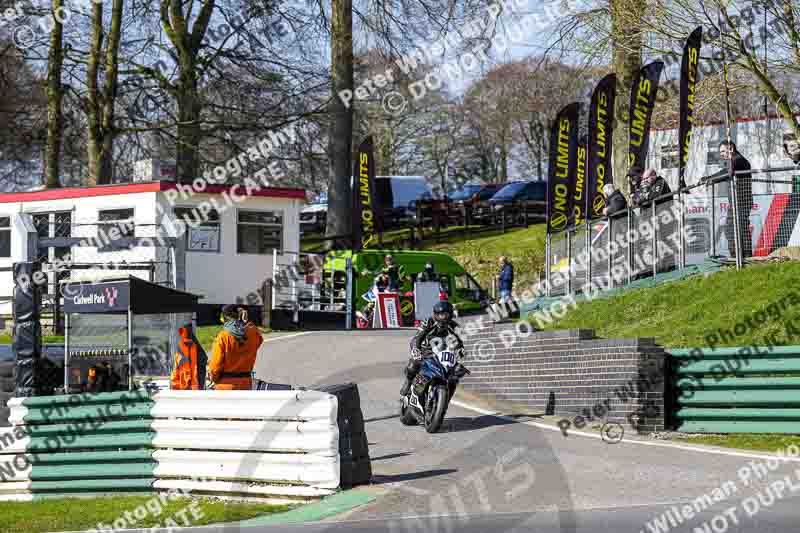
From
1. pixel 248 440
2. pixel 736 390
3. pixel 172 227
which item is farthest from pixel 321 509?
pixel 172 227

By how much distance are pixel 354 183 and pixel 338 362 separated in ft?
44.6

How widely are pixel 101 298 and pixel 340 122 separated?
2210cm

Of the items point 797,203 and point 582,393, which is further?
point 797,203

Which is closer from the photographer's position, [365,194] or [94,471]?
[94,471]

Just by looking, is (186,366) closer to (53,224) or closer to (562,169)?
(562,169)

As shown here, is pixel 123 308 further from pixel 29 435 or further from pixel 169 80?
pixel 169 80

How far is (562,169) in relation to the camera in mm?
23188

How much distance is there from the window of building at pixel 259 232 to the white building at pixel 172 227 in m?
0.03

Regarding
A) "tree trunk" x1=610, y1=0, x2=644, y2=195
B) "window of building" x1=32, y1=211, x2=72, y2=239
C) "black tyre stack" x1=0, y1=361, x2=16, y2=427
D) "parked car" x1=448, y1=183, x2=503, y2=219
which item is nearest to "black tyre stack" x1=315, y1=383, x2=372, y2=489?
"black tyre stack" x1=0, y1=361, x2=16, y2=427

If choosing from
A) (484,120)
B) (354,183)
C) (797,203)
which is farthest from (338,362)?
(484,120)

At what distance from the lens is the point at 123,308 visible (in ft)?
50.6

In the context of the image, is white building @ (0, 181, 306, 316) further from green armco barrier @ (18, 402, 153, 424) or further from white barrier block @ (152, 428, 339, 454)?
white barrier block @ (152, 428, 339, 454)

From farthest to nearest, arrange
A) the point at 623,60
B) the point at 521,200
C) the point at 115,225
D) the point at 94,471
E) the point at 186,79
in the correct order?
the point at 521,200
the point at 186,79
the point at 115,225
the point at 623,60
the point at 94,471

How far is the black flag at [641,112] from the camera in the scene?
22.0 meters
